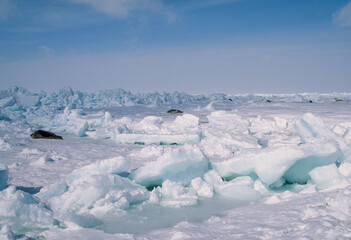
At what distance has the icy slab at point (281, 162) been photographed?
358 centimetres

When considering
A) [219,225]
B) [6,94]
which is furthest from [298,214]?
[6,94]

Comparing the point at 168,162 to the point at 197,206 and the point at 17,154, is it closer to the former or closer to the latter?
the point at 197,206

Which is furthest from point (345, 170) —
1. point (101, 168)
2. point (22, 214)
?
point (22, 214)

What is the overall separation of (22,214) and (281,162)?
2633 millimetres

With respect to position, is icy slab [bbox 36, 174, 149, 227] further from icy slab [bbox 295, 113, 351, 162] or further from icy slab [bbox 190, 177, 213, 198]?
icy slab [bbox 295, 113, 351, 162]

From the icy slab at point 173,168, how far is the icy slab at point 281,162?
362 mm

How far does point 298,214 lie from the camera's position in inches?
107

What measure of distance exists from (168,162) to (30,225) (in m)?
1.55

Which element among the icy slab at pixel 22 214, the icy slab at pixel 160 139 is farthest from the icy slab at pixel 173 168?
the icy slab at pixel 160 139

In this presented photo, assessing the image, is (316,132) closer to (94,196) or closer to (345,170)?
(345,170)

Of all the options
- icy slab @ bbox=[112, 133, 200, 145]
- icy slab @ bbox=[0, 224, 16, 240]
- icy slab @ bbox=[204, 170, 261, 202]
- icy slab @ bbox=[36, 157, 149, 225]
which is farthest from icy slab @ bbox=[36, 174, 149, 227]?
icy slab @ bbox=[112, 133, 200, 145]

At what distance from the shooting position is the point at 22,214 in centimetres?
264

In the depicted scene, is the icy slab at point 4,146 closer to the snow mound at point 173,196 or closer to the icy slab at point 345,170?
the snow mound at point 173,196

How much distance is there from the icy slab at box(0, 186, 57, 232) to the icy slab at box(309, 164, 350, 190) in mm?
2819
